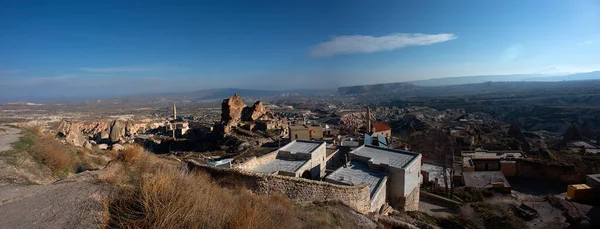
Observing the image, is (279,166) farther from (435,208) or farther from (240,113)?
(240,113)

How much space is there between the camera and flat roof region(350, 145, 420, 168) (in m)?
11.7

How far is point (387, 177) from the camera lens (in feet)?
36.2

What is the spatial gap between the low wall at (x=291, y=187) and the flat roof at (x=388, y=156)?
297 centimetres

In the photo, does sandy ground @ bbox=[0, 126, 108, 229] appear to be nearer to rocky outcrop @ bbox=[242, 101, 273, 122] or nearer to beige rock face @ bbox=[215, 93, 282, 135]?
beige rock face @ bbox=[215, 93, 282, 135]

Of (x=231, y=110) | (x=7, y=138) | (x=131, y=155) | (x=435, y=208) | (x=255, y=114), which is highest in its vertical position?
(x=7, y=138)

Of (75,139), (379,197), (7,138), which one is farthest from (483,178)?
(75,139)

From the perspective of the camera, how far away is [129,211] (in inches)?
181

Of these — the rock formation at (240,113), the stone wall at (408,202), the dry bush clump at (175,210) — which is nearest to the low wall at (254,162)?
the stone wall at (408,202)

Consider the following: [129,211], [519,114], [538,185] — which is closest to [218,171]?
[129,211]

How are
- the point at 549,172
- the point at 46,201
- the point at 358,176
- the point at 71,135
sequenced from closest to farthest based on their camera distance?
the point at 46,201, the point at 358,176, the point at 549,172, the point at 71,135

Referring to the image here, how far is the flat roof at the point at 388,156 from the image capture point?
1166cm

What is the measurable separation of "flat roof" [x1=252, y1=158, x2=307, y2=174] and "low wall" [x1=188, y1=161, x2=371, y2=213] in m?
2.25

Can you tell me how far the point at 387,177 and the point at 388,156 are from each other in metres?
1.85

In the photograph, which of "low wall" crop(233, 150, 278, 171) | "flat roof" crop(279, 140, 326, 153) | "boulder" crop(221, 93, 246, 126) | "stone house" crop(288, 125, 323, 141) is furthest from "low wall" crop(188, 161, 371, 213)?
"boulder" crop(221, 93, 246, 126)
